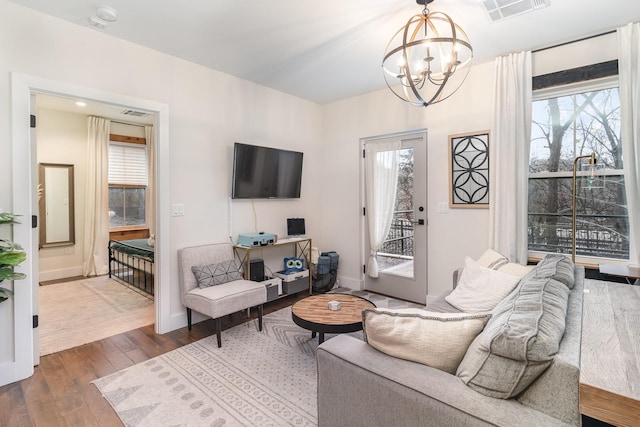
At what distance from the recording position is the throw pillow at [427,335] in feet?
3.94

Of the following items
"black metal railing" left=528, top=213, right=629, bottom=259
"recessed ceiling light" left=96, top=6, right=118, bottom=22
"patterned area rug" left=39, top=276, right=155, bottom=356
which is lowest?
"patterned area rug" left=39, top=276, right=155, bottom=356

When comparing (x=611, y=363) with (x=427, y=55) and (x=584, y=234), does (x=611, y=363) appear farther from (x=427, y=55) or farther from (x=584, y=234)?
(x=584, y=234)

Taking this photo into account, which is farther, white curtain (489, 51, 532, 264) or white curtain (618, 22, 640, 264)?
white curtain (489, 51, 532, 264)

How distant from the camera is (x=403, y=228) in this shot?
4086 millimetres

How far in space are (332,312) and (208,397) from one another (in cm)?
104

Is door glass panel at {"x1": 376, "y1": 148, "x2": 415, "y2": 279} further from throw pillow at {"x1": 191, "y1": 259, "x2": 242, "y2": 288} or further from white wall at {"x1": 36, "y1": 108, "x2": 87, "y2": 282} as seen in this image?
white wall at {"x1": 36, "y1": 108, "x2": 87, "y2": 282}

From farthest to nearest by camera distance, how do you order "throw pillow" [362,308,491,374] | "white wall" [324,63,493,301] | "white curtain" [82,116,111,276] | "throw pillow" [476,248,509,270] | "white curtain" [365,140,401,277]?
1. "white curtain" [82,116,111,276]
2. "white curtain" [365,140,401,277]
3. "white wall" [324,63,493,301]
4. "throw pillow" [476,248,509,270]
5. "throw pillow" [362,308,491,374]

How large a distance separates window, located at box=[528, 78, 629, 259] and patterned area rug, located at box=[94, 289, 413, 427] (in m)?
2.25

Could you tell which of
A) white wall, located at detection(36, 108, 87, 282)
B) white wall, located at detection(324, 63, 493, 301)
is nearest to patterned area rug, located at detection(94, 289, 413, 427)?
white wall, located at detection(324, 63, 493, 301)

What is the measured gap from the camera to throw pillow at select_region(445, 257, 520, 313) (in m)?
2.27

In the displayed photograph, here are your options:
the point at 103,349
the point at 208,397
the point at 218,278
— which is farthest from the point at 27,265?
the point at 208,397

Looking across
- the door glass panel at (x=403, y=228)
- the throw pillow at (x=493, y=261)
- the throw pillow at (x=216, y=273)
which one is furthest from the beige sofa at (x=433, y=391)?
the door glass panel at (x=403, y=228)

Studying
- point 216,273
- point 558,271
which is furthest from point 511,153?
point 216,273

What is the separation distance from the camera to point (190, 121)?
3.29 metres
